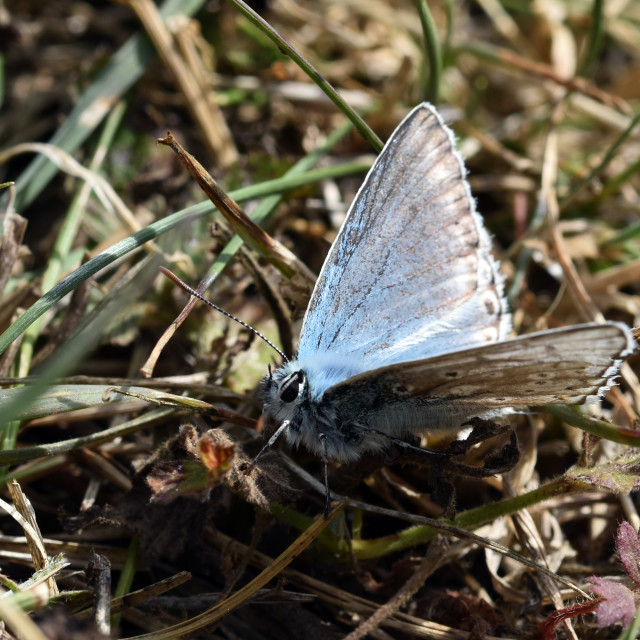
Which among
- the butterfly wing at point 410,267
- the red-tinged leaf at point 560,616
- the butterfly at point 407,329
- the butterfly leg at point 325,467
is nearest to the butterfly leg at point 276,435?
the butterfly at point 407,329

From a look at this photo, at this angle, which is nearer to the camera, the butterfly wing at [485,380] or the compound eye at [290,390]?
the butterfly wing at [485,380]

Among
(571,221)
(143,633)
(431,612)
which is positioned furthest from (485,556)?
(571,221)

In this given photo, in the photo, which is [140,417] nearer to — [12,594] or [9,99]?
[12,594]

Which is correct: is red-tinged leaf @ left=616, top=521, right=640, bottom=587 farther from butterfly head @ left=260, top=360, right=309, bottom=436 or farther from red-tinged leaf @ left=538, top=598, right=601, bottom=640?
butterfly head @ left=260, top=360, right=309, bottom=436

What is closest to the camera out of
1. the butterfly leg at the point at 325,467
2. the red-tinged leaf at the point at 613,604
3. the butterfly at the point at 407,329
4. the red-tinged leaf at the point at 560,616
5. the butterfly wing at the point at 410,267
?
the red-tinged leaf at the point at 613,604

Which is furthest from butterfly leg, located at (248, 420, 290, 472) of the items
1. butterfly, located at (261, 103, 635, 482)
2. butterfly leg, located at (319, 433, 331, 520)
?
butterfly leg, located at (319, 433, 331, 520)

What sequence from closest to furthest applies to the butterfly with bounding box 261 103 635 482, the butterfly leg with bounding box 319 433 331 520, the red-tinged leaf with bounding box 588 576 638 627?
the red-tinged leaf with bounding box 588 576 638 627 < the butterfly with bounding box 261 103 635 482 < the butterfly leg with bounding box 319 433 331 520

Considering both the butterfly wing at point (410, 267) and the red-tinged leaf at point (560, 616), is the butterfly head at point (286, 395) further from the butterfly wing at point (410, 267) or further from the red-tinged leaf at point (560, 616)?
the red-tinged leaf at point (560, 616)
